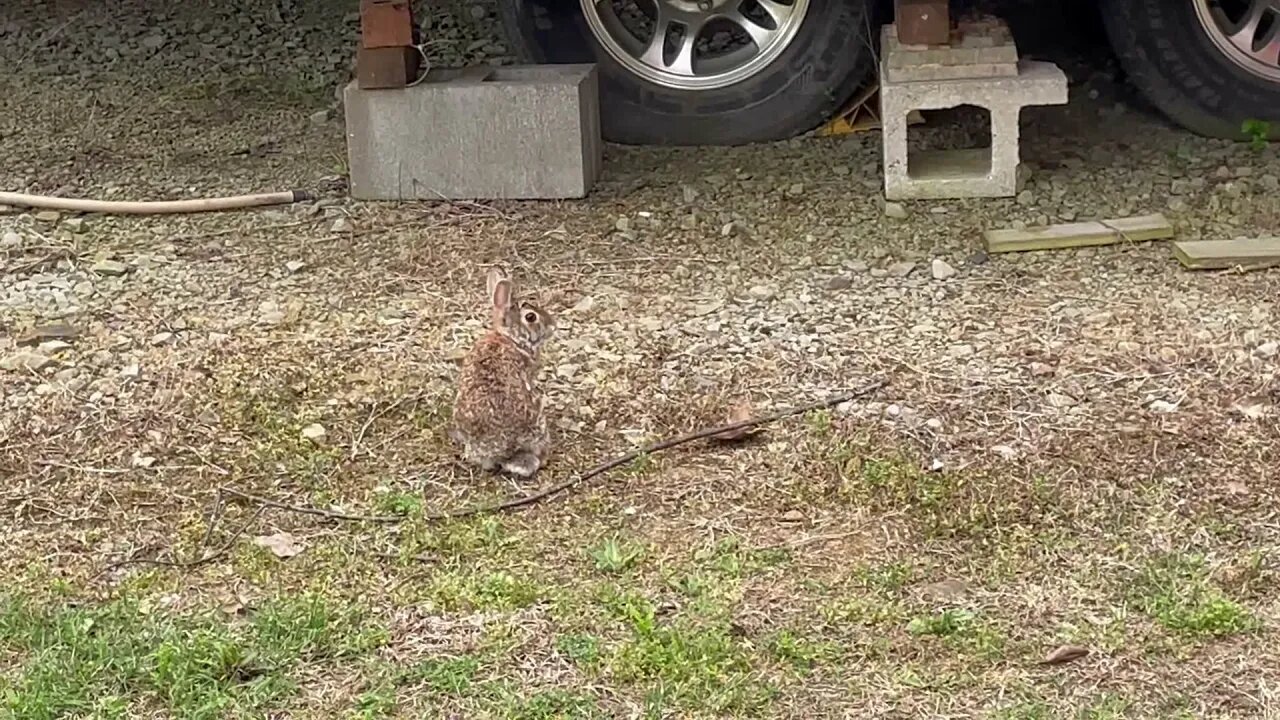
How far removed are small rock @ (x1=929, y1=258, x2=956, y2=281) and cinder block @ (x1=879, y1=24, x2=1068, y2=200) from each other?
59cm

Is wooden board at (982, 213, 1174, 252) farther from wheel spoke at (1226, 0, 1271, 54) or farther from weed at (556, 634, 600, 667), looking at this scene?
weed at (556, 634, 600, 667)

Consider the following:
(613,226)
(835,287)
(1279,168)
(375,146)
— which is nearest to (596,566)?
(835,287)

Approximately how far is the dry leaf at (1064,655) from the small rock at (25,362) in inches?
116

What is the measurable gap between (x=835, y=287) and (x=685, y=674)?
223 cm

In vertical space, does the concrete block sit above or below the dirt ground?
above

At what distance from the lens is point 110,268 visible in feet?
18.5

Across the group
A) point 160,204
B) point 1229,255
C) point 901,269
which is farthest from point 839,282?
point 160,204

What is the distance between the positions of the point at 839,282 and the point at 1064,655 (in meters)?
2.16

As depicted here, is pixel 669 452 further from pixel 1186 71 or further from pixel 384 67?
pixel 1186 71

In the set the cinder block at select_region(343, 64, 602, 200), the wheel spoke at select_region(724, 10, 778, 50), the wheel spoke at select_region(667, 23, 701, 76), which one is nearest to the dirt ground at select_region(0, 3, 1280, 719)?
the cinder block at select_region(343, 64, 602, 200)

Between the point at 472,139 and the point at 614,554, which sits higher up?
the point at 472,139

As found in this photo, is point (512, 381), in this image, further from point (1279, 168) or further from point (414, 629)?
point (1279, 168)

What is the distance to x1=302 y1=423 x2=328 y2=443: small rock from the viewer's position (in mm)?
4355

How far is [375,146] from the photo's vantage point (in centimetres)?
611
